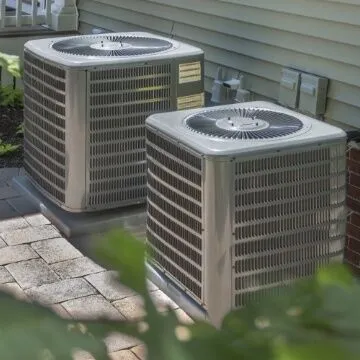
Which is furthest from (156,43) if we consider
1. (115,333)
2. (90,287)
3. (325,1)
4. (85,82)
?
(115,333)

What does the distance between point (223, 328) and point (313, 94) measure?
15.3ft

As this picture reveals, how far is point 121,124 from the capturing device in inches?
214

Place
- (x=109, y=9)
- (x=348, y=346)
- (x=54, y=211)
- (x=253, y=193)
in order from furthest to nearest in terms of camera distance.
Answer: (x=109, y=9) → (x=54, y=211) → (x=253, y=193) → (x=348, y=346)

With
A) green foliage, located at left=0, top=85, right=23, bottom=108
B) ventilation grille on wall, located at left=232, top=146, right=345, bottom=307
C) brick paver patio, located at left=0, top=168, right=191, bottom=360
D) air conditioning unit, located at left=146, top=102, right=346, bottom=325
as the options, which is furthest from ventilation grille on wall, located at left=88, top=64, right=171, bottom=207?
green foliage, located at left=0, top=85, right=23, bottom=108

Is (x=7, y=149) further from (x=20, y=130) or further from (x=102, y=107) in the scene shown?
(x=102, y=107)

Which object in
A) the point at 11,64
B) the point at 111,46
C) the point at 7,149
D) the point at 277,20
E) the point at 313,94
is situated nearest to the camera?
the point at 313,94

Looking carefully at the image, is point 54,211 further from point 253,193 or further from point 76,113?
point 253,193

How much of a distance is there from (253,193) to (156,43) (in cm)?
223

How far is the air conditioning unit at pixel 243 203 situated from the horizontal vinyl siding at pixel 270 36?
79 centimetres

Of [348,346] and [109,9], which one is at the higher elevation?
[348,346]

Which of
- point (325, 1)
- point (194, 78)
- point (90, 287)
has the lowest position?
point (90, 287)

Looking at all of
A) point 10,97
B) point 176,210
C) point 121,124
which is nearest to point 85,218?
point 121,124

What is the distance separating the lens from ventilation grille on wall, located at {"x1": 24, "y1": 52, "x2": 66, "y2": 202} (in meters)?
5.47

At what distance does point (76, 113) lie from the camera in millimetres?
5293
